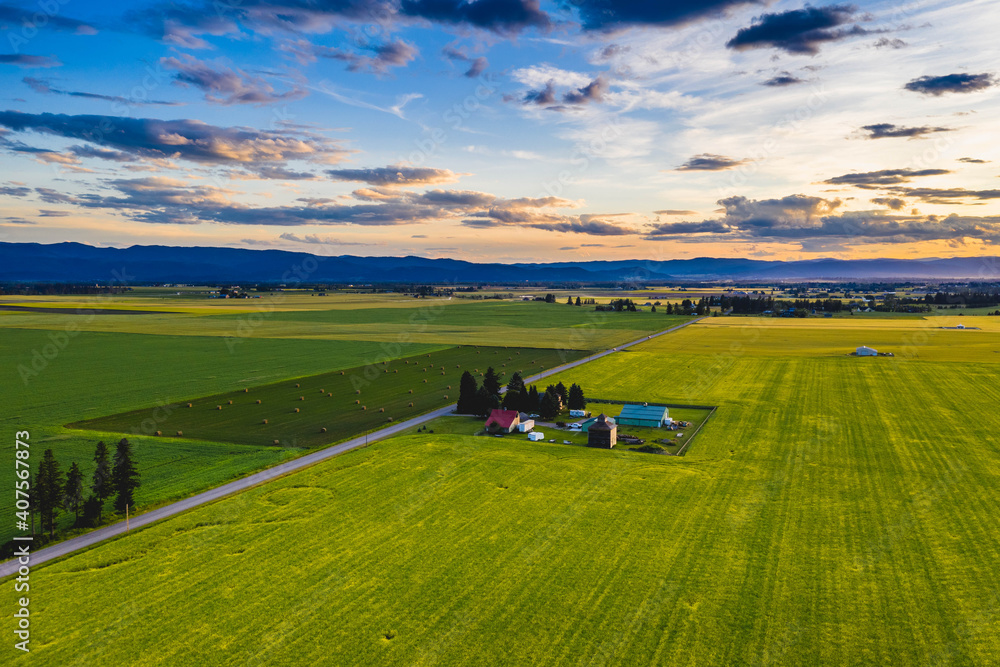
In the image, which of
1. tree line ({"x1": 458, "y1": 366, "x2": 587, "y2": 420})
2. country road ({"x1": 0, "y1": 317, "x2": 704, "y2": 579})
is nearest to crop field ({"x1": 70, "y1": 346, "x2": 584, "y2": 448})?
country road ({"x1": 0, "y1": 317, "x2": 704, "y2": 579})

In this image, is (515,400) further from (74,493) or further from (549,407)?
(74,493)

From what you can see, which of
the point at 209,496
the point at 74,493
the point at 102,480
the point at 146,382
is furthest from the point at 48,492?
the point at 146,382

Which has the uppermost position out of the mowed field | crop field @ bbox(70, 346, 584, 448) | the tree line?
the tree line

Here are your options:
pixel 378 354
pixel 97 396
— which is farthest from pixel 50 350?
pixel 378 354

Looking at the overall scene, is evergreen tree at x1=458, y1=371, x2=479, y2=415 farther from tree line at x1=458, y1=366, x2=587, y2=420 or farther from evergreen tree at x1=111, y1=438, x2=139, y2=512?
evergreen tree at x1=111, y1=438, x2=139, y2=512

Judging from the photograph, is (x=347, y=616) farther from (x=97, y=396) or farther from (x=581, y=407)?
(x=97, y=396)

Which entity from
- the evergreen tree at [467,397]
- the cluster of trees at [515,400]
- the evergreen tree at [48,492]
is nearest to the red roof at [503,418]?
the cluster of trees at [515,400]
